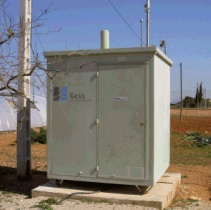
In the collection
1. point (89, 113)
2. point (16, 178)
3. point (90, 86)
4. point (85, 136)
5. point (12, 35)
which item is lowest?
point (16, 178)

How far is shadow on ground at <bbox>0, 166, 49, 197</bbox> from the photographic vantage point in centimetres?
638

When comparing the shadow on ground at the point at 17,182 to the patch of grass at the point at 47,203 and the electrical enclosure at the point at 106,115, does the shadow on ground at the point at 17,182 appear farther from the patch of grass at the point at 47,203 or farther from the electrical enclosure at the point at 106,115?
the electrical enclosure at the point at 106,115

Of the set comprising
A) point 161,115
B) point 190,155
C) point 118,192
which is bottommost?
point 190,155

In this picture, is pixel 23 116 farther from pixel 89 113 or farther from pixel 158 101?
pixel 158 101

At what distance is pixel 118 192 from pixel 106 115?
4.48 feet

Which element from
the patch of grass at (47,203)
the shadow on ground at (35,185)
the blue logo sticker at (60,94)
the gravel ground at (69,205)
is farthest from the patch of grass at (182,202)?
the blue logo sticker at (60,94)

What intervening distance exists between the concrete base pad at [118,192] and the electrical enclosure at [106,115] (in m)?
0.23

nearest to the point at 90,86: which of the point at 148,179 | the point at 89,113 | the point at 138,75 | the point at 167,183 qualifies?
the point at 89,113

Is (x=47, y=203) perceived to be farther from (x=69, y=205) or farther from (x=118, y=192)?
(x=118, y=192)

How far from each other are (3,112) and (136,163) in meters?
15.8

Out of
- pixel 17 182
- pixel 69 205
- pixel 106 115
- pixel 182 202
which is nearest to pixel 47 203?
pixel 69 205

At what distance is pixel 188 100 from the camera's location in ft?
250

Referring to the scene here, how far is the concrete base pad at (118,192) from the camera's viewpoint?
5.03 metres

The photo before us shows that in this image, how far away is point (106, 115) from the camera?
17.5 ft
